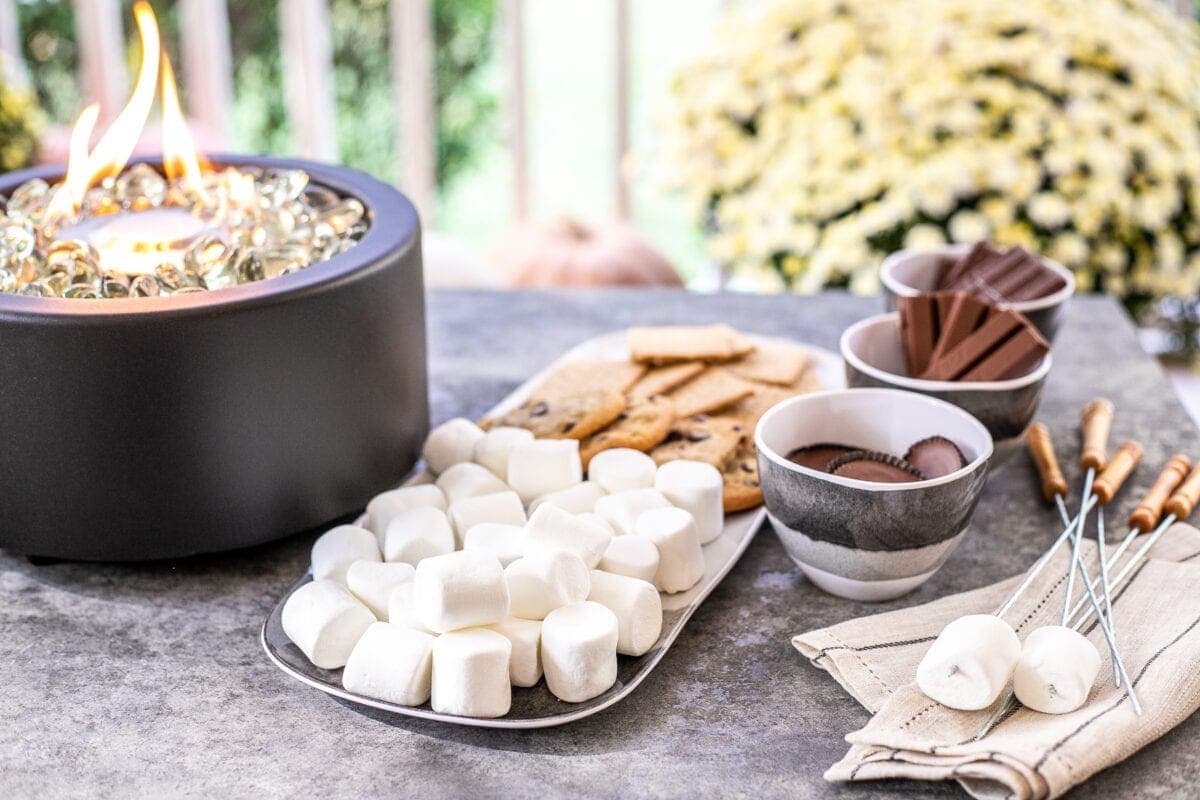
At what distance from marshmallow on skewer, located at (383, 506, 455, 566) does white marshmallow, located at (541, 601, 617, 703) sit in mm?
171

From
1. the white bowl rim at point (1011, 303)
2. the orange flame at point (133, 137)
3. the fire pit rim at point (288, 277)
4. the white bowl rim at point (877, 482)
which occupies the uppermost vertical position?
the orange flame at point (133, 137)

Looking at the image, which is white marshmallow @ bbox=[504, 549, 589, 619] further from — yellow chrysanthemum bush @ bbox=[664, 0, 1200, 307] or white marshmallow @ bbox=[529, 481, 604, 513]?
yellow chrysanthemum bush @ bbox=[664, 0, 1200, 307]

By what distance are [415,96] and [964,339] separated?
7.15 feet

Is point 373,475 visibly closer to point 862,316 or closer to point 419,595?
point 419,595

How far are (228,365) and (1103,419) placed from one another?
3.17ft

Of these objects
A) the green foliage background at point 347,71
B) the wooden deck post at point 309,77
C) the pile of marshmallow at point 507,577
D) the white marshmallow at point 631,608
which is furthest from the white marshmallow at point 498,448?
the green foliage background at point 347,71

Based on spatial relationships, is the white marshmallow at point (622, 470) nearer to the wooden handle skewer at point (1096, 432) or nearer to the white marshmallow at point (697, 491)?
the white marshmallow at point (697, 491)

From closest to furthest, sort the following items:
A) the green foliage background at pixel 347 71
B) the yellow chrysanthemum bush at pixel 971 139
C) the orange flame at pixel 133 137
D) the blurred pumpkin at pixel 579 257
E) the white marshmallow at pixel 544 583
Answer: the white marshmallow at pixel 544 583
the orange flame at pixel 133 137
the yellow chrysanthemum bush at pixel 971 139
the blurred pumpkin at pixel 579 257
the green foliage background at pixel 347 71

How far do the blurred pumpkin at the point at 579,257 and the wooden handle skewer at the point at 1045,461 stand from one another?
5.10ft

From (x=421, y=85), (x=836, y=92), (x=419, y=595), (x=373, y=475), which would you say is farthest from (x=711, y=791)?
(x=421, y=85)

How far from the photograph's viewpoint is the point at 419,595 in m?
0.95

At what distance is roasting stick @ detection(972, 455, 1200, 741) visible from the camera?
111cm

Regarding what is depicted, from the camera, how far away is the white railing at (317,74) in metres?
3.09

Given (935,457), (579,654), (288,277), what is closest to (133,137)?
(288,277)
